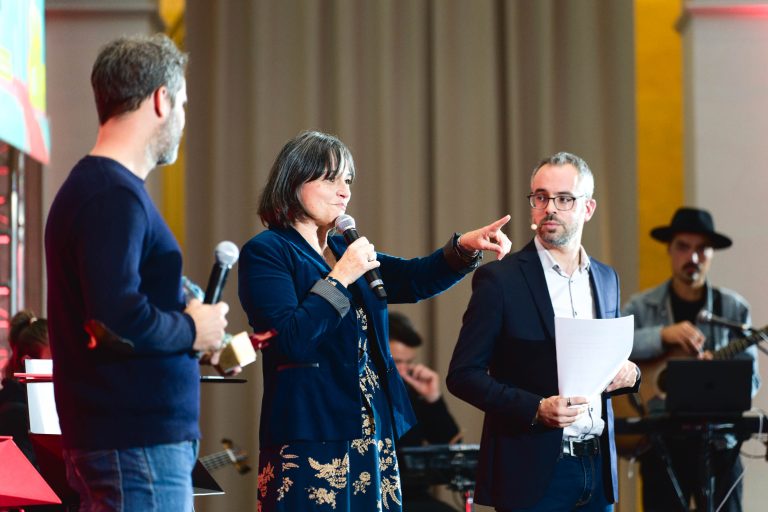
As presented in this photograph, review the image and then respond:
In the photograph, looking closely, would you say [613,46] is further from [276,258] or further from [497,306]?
[276,258]

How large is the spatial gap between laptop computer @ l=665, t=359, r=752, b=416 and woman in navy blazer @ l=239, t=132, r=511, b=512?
6.11ft

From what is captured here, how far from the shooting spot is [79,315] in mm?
1657

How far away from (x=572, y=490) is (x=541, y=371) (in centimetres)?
29

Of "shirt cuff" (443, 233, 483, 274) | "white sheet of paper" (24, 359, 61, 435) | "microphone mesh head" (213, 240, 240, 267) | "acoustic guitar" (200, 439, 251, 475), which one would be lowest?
"acoustic guitar" (200, 439, 251, 475)

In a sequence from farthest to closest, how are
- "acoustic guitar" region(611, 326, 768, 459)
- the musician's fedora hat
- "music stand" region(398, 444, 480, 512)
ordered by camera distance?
the musician's fedora hat, "acoustic guitar" region(611, 326, 768, 459), "music stand" region(398, 444, 480, 512)

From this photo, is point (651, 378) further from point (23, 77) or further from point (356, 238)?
point (23, 77)

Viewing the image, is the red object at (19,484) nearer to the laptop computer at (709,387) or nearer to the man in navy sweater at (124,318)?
the man in navy sweater at (124,318)

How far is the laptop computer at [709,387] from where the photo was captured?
3.95 metres

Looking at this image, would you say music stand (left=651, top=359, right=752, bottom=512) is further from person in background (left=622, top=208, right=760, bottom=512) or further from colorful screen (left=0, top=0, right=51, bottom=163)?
colorful screen (left=0, top=0, right=51, bottom=163)

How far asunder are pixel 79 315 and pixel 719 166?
482 centimetres

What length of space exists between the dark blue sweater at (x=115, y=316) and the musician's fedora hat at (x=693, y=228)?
385 centimetres

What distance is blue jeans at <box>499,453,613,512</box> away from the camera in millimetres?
2438

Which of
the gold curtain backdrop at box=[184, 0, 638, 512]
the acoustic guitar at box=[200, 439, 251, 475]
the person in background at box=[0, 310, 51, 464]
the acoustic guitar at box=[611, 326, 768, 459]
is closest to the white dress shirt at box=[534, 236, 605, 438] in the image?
the person in background at box=[0, 310, 51, 464]

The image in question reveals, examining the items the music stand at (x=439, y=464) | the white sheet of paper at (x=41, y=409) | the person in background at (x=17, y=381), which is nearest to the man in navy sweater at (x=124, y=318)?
the white sheet of paper at (x=41, y=409)
